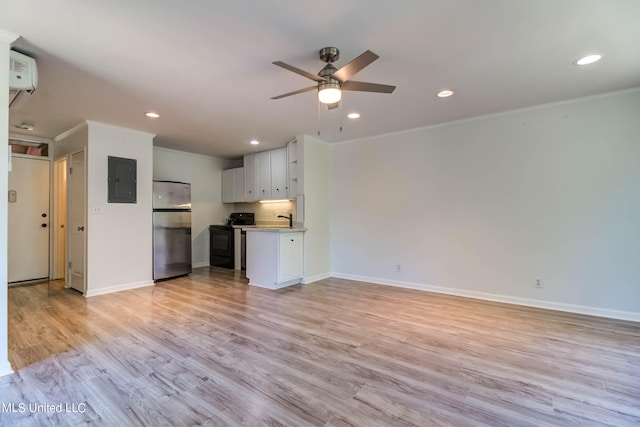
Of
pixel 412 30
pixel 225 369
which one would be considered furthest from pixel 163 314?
pixel 412 30

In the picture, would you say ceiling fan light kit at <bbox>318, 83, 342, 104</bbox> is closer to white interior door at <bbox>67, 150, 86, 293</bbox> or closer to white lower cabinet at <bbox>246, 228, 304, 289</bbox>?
white lower cabinet at <bbox>246, 228, 304, 289</bbox>

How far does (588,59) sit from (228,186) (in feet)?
20.2

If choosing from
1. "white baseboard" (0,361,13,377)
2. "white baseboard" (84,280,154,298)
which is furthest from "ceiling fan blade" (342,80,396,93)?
"white baseboard" (84,280,154,298)

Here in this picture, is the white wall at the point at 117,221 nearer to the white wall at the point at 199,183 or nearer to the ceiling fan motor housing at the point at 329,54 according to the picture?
the white wall at the point at 199,183

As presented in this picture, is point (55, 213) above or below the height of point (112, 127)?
below

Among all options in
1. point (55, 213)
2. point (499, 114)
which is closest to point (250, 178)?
point (55, 213)

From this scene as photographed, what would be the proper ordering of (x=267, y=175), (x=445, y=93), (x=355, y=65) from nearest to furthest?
1. (x=355, y=65)
2. (x=445, y=93)
3. (x=267, y=175)

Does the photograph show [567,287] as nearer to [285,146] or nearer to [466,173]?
[466,173]

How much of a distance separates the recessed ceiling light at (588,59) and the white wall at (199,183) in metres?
6.22

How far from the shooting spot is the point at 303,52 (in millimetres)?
2328

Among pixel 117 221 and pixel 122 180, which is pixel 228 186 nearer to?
pixel 122 180

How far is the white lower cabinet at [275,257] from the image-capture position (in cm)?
447

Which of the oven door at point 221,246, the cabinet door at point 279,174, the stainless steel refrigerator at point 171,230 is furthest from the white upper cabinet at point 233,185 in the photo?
the stainless steel refrigerator at point 171,230

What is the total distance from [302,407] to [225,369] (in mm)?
728
